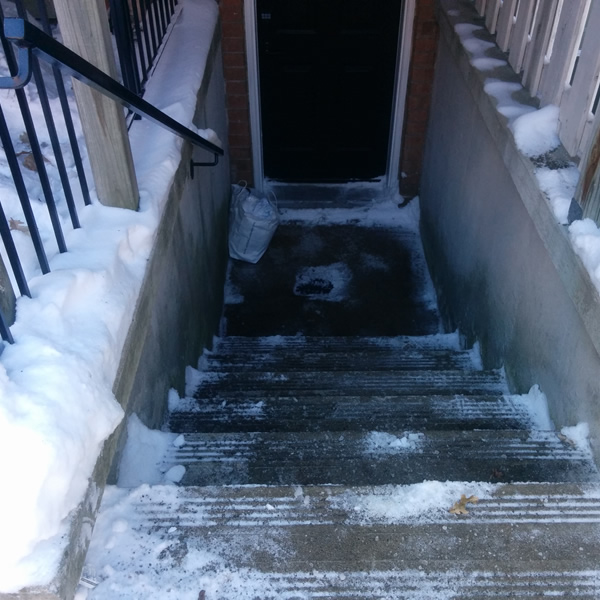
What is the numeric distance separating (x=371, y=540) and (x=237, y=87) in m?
4.49

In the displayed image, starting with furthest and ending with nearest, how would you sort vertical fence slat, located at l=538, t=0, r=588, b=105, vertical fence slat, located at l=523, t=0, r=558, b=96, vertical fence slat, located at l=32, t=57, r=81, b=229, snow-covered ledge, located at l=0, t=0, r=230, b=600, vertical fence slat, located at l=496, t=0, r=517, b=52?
vertical fence slat, located at l=496, t=0, r=517, b=52, vertical fence slat, located at l=523, t=0, r=558, b=96, vertical fence slat, located at l=538, t=0, r=588, b=105, vertical fence slat, located at l=32, t=57, r=81, b=229, snow-covered ledge, located at l=0, t=0, r=230, b=600

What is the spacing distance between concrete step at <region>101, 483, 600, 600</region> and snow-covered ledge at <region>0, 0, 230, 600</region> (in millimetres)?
247

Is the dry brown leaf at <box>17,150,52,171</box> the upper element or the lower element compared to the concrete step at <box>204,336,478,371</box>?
upper

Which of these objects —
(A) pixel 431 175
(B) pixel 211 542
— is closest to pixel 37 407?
(B) pixel 211 542

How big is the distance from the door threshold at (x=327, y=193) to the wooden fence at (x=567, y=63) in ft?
9.03

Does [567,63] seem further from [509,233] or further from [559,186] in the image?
[509,233]

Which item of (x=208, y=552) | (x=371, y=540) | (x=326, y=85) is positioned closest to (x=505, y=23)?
(x=326, y=85)

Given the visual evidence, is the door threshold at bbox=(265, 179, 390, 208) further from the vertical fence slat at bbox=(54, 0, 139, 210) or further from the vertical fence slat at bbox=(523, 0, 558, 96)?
the vertical fence slat at bbox=(54, 0, 139, 210)

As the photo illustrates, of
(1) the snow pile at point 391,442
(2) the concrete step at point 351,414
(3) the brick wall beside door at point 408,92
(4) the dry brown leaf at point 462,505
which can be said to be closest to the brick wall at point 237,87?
(3) the brick wall beside door at point 408,92

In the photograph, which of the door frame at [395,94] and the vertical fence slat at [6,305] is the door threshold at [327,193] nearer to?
the door frame at [395,94]

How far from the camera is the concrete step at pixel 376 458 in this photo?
6.37 ft

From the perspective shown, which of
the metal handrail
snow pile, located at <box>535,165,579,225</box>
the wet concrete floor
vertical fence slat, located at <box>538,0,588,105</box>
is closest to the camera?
the metal handrail

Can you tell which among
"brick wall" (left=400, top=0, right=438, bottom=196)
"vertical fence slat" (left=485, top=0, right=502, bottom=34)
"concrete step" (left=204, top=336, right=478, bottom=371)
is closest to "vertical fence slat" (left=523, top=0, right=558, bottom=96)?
"vertical fence slat" (left=485, top=0, right=502, bottom=34)

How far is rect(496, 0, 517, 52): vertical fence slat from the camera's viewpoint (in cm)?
323
